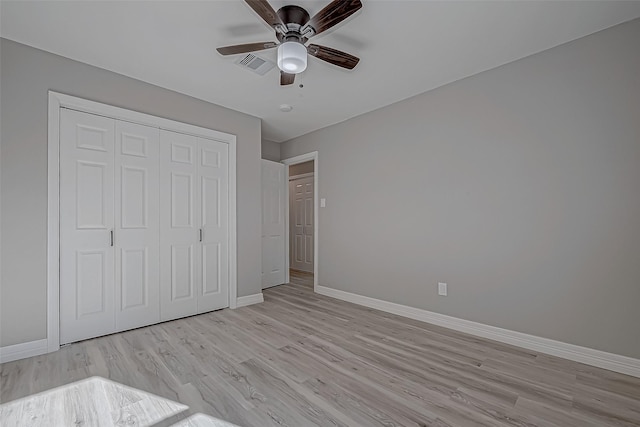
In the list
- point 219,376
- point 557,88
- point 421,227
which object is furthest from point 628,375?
point 219,376

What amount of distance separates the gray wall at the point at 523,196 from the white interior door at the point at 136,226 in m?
2.58

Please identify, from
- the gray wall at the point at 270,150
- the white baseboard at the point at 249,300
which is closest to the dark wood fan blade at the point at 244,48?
the white baseboard at the point at 249,300

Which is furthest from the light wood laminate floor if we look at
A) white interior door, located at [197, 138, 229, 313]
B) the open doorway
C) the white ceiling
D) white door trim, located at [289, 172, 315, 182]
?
white door trim, located at [289, 172, 315, 182]

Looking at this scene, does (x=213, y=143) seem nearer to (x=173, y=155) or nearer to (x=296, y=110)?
(x=173, y=155)

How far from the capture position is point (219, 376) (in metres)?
2.15

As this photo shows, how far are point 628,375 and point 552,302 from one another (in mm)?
622

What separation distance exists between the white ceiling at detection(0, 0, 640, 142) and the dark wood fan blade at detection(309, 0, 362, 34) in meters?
0.19

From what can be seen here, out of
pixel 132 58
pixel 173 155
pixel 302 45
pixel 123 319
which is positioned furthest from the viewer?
pixel 173 155

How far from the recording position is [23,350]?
2430 millimetres

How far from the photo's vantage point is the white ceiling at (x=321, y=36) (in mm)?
Result: 2084

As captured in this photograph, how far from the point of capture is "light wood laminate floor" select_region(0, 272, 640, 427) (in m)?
1.74

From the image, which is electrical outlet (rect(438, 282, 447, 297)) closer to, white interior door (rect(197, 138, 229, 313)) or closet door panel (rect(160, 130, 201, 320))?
white interior door (rect(197, 138, 229, 313))

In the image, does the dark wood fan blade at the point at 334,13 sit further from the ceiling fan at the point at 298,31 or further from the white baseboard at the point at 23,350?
the white baseboard at the point at 23,350

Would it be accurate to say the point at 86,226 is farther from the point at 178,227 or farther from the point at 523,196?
the point at 523,196
